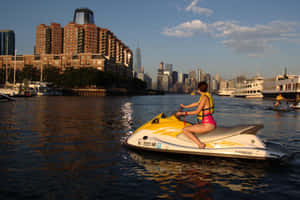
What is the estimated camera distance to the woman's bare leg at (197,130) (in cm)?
723

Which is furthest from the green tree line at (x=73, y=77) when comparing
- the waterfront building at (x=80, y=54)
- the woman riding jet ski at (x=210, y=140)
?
the woman riding jet ski at (x=210, y=140)

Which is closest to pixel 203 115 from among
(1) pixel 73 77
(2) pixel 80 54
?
(1) pixel 73 77

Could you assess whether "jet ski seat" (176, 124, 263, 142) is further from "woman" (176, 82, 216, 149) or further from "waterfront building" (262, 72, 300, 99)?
"waterfront building" (262, 72, 300, 99)

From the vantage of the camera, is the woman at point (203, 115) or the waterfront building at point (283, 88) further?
the waterfront building at point (283, 88)

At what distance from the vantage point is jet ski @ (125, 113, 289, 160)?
23.4ft

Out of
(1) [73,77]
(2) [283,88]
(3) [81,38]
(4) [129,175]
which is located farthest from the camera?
(3) [81,38]

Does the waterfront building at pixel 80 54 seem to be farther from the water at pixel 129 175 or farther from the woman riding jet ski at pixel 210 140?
the woman riding jet ski at pixel 210 140

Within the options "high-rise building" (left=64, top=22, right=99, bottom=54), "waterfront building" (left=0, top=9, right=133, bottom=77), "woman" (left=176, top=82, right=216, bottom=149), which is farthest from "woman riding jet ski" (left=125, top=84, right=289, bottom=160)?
"high-rise building" (left=64, top=22, right=99, bottom=54)

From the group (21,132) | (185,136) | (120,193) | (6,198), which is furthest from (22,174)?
(21,132)

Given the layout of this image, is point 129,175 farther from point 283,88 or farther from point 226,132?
point 283,88

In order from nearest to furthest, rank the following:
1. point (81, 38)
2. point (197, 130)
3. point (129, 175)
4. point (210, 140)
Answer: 1. point (129, 175)
2. point (197, 130)
3. point (210, 140)
4. point (81, 38)

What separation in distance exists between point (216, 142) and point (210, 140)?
0.19m

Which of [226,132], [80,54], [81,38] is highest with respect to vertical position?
[81,38]

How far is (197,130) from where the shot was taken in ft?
23.8
